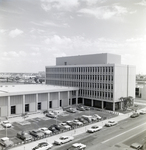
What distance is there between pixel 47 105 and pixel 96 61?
8.01 meters

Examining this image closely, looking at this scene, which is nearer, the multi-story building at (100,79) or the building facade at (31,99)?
the building facade at (31,99)

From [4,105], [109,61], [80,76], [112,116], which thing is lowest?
[112,116]

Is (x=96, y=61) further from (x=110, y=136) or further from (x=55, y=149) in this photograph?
(x=55, y=149)

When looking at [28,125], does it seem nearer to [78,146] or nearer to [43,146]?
[43,146]

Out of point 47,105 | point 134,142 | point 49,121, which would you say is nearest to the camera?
point 134,142

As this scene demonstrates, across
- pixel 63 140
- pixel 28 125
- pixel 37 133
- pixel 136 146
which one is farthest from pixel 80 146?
pixel 28 125

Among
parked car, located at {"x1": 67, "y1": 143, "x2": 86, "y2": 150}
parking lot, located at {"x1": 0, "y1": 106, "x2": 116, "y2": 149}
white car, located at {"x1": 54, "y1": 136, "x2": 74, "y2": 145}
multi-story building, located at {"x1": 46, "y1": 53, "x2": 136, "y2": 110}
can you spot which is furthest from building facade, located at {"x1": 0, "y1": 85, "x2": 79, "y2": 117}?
parked car, located at {"x1": 67, "y1": 143, "x2": 86, "y2": 150}

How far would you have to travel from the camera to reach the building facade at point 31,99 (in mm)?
15275

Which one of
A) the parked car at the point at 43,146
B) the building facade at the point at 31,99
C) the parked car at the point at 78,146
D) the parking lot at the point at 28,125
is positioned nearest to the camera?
the parked car at the point at 43,146

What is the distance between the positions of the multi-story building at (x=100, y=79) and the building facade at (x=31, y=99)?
1702 mm

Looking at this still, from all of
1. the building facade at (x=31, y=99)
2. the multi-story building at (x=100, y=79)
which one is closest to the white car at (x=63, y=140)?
the building facade at (x=31, y=99)

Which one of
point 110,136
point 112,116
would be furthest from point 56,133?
point 112,116

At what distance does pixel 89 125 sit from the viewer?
42.9ft

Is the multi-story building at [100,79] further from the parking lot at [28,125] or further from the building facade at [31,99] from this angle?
the parking lot at [28,125]
